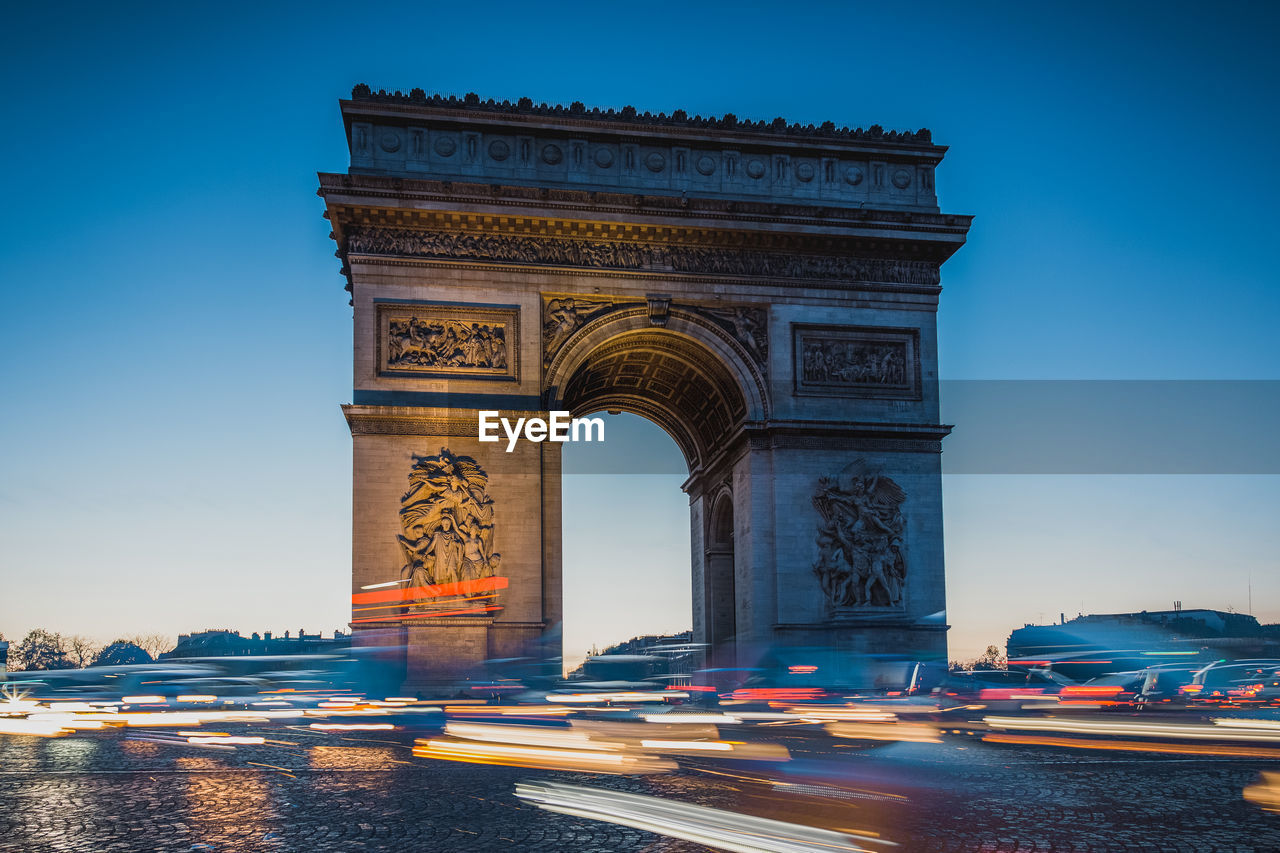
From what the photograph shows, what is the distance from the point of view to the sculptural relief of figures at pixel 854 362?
28.0 metres

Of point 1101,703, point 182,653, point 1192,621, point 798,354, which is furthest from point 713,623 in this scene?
point 1192,621

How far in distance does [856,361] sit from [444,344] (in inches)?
403

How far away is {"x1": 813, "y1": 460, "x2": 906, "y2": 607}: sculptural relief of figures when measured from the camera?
27109mm

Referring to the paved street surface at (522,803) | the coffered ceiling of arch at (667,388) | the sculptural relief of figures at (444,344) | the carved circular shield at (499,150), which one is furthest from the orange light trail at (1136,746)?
the carved circular shield at (499,150)

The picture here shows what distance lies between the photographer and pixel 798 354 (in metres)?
27.9

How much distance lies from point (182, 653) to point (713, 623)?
25.6 metres

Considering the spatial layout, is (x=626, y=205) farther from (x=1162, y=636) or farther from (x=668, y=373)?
(x=1162, y=636)

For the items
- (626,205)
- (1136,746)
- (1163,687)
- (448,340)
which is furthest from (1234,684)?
(448,340)

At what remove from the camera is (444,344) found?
26203 mm

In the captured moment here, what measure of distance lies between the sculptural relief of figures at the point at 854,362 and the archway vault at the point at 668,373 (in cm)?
152

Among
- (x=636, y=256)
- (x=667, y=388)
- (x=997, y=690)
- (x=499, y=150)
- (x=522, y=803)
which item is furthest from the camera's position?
(x=667, y=388)

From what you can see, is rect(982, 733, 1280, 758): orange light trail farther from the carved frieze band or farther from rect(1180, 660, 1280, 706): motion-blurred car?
the carved frieze band

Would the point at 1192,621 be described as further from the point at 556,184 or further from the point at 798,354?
the point at 556,184

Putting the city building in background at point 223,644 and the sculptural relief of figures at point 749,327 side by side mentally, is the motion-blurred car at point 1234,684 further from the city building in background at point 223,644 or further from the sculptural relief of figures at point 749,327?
the city building in background at point 223,644
